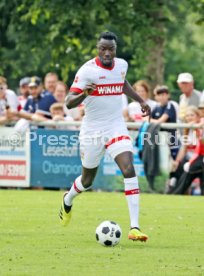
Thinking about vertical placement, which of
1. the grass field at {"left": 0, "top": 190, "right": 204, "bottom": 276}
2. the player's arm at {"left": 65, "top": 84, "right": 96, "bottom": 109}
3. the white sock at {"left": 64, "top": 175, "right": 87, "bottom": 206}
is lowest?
the grass field at {"left": 0, "top": 190, "right": 204, "bottom": 276}

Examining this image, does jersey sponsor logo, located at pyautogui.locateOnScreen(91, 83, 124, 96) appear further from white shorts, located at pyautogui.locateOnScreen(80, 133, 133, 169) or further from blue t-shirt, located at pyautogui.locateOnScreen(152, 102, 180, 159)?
blue t-shirt, located at pyautogui.locateOnScreen(152, 102, 180, 159)

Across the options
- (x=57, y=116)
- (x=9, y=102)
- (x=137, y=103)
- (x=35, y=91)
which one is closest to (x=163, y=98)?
(x=137, y=103)

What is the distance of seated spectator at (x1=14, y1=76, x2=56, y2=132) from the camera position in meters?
21.5

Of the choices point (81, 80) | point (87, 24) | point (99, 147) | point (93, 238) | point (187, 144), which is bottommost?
point (93, 238)

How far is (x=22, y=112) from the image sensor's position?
2181 cm

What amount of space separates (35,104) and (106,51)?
356 inches

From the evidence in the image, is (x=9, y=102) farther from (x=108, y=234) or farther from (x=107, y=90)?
(x=108, y=234)

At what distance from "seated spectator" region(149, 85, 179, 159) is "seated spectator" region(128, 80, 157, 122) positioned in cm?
20

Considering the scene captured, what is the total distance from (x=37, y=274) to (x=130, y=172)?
3388 millimetres

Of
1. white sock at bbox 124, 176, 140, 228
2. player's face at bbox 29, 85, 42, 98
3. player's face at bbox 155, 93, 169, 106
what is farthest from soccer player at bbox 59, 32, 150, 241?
player's face at bbox 29, 85, 42, 98

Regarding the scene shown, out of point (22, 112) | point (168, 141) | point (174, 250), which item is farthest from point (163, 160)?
point (174, 250)

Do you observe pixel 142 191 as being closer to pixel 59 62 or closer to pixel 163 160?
pixel 163 160

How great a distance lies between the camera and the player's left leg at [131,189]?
42.2 feet

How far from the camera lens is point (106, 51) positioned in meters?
13.2
